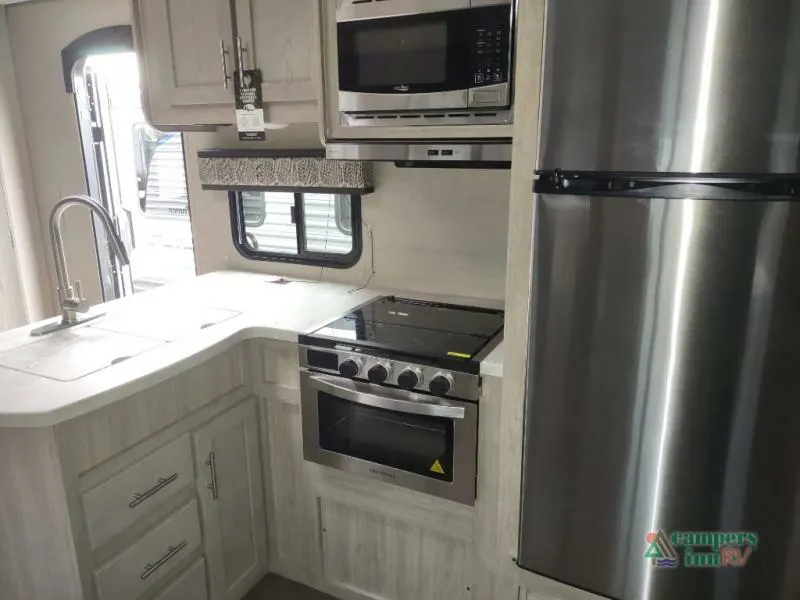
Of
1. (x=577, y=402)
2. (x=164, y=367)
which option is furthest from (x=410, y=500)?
(x=164, y=367)

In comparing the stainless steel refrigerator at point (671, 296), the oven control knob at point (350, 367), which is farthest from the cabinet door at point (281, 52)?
the stainless steel refrigerator at point (671, 296)

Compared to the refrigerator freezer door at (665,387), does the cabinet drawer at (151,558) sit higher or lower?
lower

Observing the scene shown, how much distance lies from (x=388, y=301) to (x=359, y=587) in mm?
1030

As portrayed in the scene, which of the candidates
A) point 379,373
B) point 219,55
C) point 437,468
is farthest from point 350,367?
point 219,55

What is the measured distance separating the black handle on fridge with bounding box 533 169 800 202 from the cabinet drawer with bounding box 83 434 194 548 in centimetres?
129

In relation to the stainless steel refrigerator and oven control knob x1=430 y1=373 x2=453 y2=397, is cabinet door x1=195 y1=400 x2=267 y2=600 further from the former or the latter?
the stainless steel refrigerator

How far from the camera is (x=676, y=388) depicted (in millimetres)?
1238

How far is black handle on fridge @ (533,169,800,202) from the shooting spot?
1082 mm

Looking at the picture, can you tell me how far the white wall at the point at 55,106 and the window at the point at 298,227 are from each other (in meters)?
0.95

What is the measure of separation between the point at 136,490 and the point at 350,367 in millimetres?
684

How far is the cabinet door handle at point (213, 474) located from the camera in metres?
1.86

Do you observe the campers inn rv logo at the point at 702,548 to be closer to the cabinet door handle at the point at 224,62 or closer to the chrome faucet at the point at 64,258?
the chrome faucet at the point at 64,258

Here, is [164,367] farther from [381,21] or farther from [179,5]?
[179,5]

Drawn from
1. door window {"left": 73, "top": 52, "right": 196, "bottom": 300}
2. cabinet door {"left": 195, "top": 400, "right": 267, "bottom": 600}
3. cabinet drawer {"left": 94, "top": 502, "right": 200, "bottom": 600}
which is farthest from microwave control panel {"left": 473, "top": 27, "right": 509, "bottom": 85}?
door window {"left": 73, "top": 52, "right": 196, "bottom": 300}
